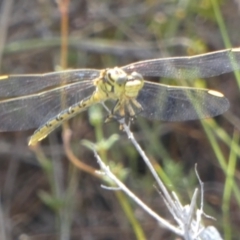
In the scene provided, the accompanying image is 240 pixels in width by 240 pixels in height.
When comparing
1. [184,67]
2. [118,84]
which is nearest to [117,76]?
[118,84]

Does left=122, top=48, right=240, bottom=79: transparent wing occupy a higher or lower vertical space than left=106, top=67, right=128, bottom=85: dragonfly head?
lower

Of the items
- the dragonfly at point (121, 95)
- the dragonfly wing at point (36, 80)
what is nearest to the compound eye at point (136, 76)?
the dragonfly at point (121, 95)

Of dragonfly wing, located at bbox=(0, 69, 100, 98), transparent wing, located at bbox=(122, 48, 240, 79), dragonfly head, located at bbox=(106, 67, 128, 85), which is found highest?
dragonfly wing, located at bbox=(0, 69, 100, 98)

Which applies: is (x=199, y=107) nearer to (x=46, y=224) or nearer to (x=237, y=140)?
(x=237, y=140)

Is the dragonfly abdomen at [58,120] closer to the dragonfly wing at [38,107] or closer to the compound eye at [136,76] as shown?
the dragonfly wing at [38,107]

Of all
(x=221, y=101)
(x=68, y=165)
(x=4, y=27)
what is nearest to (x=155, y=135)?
(x=68, y=165)

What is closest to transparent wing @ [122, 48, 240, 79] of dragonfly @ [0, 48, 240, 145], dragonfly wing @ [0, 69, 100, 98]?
dragonfly @ [0, 48, 240, 145]

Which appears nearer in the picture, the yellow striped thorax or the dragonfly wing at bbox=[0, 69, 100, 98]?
the yellow striped thorax

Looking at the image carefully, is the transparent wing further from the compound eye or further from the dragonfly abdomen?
the dragonfly abdomen
